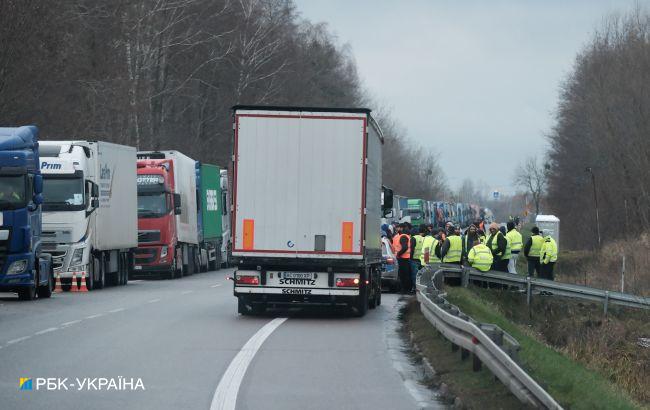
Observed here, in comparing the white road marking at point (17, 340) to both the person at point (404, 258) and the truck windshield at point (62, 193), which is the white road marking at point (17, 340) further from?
the person at point (404, 258)

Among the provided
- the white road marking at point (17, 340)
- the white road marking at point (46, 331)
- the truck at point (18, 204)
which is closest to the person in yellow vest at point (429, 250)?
the truck at point (18, 204)

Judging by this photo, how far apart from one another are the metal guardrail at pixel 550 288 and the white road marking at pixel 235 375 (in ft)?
32.4

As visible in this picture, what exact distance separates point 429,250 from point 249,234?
1115cm

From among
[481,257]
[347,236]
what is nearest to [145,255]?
[481,257]

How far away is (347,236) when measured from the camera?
21.0 meters

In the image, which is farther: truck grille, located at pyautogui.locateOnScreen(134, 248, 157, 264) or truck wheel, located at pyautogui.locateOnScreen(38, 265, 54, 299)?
truck grille, located at pyautogui.locateOnScreen(134, 248, 157, 264)

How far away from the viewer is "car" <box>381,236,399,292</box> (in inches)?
1256

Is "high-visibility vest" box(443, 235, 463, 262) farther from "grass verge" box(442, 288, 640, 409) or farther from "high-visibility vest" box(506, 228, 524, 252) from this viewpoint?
"grass verge" box(442, 288, 640, 409)

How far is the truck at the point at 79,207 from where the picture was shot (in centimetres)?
2994

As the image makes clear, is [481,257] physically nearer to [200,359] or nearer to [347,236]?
[347,236]

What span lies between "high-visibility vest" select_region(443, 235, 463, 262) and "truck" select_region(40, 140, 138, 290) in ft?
27.5

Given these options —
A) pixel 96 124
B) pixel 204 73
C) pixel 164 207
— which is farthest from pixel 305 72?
pixel 164 207

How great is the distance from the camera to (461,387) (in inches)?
459

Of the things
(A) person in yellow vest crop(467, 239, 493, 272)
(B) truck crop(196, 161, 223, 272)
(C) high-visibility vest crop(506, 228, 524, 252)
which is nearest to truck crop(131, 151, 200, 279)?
(B) truck crop(196, 161, 223, 272)
